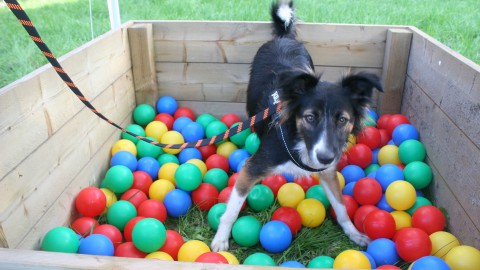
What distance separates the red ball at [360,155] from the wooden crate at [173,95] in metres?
0.48

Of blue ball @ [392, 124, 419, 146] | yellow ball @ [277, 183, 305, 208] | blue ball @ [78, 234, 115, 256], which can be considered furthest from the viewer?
blue ball @ [392, 124, 419, 146]

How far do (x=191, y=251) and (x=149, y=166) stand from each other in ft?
4.06

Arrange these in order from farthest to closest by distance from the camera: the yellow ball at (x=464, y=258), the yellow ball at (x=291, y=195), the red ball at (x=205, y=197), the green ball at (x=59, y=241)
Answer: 1. the red ball at (x=205, y=197)
2. the yellow ball at (x=291, y=195)
3. the green ball at (x=59, y=241)
4. the yellow ball at (x=464, y=258)

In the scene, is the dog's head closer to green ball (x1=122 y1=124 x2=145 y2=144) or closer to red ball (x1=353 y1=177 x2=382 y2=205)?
red ball (x1=353 y1=177 x2=382 y2=205)

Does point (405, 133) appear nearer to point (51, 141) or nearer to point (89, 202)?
point (89, 202)

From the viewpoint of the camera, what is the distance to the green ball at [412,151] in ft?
11.3

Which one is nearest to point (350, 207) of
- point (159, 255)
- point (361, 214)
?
point (361, 214)

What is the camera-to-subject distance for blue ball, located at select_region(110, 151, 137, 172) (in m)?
3.58

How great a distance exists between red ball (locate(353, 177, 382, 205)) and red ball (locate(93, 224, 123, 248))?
5.90 feet

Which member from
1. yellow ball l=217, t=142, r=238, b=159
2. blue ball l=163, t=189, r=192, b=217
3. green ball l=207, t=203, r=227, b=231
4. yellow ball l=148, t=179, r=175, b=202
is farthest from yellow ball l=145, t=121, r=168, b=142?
green ball l=207, t=203, r=227, b=231

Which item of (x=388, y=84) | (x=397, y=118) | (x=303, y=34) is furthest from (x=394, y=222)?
(x=303, y=34)

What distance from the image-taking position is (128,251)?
2727 millimetres

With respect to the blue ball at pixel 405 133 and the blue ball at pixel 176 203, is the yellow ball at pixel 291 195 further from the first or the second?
the blue ball at pixel 405 133

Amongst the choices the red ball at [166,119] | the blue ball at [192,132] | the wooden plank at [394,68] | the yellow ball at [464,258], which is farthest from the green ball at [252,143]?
the yellow ball at [464,258]
